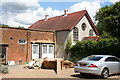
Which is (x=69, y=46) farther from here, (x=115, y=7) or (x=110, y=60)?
(x=110, y=60)

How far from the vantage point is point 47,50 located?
24156mm

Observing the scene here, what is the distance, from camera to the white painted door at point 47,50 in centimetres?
2378

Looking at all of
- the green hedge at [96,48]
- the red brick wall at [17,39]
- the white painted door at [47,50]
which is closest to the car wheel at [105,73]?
the green hedge at [96,48]

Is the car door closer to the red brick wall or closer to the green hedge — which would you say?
the green hedge

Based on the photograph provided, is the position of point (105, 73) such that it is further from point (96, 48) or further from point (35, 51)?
point (35, 51)

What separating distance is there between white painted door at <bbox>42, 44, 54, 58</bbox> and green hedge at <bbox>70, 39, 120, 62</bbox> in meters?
2.97

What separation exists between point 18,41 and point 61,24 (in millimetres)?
8497

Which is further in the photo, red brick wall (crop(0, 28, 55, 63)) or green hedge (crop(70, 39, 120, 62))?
red brick wall (crop(0, 28, 55, 63))

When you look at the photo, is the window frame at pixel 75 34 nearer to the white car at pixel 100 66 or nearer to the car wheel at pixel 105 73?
A: the white car at pixel 100 66

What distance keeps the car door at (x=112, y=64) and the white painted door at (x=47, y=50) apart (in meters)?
13.2

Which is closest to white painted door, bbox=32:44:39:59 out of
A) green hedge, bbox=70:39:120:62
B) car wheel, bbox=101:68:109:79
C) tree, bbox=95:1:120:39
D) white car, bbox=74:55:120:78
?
green hedge, bbox=70:39:120:62

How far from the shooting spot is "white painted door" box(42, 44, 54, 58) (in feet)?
78.0

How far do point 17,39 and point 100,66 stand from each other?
13388mm

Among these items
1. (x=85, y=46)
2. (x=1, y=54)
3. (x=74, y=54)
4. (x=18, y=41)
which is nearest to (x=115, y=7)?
(x=85, y=46)
